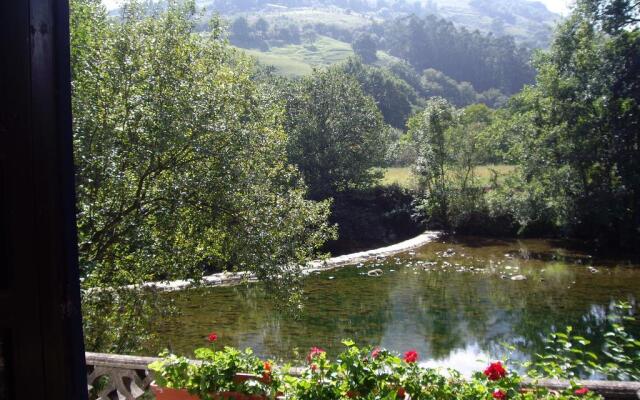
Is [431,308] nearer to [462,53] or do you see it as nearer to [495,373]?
[495,373]

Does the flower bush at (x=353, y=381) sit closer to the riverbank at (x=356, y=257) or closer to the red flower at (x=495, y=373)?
the red flower at (x=495, y=373)

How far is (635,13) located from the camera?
24719 mm

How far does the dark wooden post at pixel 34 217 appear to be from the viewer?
948 millimetres

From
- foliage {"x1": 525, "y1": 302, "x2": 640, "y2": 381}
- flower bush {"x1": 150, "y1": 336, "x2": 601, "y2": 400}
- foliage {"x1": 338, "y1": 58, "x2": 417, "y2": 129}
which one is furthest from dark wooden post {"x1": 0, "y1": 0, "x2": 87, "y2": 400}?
foliage {"x1": 338, "y1": 58, "x2": 417, "y2": 129}

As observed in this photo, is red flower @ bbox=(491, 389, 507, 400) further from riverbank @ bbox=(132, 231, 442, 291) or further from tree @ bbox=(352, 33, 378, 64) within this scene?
tree @ bbox=(352, 33, 378, 64)

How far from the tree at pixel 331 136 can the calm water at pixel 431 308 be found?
28.5 ft

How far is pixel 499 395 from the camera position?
10.2ft

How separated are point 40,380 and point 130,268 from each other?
8295mm

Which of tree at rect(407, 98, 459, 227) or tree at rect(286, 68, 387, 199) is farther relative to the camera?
tree at rect(286, 68, 387, 199)

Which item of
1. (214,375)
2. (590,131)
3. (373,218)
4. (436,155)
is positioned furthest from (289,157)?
(214,375)

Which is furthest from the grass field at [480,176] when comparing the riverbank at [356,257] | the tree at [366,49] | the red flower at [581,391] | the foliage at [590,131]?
the tree at [366,49]

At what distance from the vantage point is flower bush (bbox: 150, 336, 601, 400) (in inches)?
127

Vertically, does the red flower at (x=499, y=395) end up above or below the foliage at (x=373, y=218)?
above

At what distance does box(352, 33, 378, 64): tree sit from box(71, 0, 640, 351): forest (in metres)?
85.8
